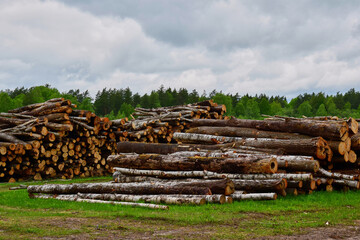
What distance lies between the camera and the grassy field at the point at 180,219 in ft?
20.2

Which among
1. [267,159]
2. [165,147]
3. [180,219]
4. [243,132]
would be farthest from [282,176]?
[165,147]

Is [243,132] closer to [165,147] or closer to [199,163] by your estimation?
[165,147]

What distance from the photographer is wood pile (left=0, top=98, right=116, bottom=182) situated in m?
16.9

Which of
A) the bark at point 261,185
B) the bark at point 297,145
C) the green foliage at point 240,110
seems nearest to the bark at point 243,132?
the bark at point 297,145

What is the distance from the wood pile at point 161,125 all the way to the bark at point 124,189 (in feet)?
27.8

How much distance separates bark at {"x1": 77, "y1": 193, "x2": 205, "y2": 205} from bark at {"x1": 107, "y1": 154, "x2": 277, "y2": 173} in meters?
1.70

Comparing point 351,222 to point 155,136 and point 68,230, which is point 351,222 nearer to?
point 68,230

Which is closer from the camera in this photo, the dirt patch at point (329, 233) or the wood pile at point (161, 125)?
the dirt patch at point (329, 233)

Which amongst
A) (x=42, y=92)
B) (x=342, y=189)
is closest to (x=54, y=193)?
(x=342, y=189)

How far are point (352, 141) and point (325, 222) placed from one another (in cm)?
561

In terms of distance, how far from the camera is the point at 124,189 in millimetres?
10281

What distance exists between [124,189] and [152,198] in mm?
1118

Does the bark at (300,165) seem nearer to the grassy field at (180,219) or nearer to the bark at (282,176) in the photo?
the bark at (282,176)

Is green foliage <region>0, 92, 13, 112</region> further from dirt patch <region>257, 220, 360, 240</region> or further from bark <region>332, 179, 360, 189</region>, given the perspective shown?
dirt patch <region>257, 220, 360, 240</region>
